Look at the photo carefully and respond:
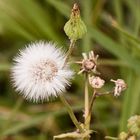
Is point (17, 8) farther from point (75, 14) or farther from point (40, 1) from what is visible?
point (75, 14)

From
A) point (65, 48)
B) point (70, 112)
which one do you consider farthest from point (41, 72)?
point (65, 48)

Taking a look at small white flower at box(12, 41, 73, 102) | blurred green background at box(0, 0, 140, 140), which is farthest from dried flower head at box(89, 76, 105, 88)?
blurred green background at box(0, 0, 140, 140)

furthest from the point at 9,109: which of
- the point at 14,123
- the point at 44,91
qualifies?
the point at 44,91

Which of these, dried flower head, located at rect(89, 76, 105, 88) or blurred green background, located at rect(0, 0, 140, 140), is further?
blurred green background, located at rect(0, 0, 140, 140)

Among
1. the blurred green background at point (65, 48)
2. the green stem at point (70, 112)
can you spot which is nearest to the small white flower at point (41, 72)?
the green stem at point (70, 112)

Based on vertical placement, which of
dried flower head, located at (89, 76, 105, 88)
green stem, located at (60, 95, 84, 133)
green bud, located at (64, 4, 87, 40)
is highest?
green bud, located at (64, 4, 87, 40)

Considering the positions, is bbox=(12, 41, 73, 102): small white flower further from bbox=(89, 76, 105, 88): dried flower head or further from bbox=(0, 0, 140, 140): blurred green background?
bbox=(0, 0, 140, 140): blurred green background

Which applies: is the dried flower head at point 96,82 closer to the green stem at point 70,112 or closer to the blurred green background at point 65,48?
the green stem at point 70,112
